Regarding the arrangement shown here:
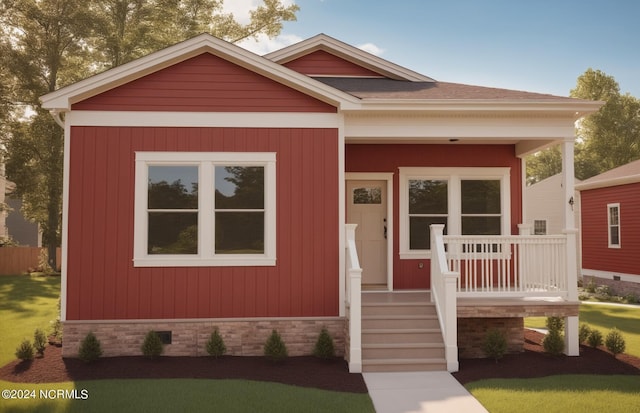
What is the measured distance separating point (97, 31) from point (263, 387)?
1007 inches

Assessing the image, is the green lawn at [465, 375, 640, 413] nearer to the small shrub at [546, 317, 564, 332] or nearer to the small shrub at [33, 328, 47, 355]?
the small shrub at [546, 317, 564, 332]

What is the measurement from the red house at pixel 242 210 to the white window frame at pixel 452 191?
182 centimetres

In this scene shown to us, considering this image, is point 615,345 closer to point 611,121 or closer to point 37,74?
point 37,74

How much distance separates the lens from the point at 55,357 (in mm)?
9477

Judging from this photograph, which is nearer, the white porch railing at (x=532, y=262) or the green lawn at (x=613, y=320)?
the white porch railing at (x=532, y=262)

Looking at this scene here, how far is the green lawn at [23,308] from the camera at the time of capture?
1212cm

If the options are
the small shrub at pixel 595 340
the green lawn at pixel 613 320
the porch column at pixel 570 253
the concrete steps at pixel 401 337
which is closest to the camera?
the concrete steps at pixel 401 337

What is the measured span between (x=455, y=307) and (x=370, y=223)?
145 inches

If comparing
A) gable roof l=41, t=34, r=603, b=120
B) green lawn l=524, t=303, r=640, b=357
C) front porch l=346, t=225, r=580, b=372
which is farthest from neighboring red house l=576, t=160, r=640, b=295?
front porch l=346, t=225, r=580, b=372

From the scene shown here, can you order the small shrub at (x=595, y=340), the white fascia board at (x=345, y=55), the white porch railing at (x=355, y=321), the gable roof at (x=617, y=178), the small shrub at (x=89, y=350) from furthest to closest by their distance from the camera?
the gable roof at (x=617, y=178), the white fascia board at (x=345, y=55), the small shrub at (x=595, y=340), the small shrub at (x=89, y=350), the white porch railing at (x=355, y=321)

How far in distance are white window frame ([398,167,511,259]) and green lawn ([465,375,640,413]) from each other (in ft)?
13.7

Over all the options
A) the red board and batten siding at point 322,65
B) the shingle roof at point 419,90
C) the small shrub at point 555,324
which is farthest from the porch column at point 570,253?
the red board and batten siding at point 322,65

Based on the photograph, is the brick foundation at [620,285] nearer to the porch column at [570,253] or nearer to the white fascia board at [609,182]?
the white fascia board at [609,182]

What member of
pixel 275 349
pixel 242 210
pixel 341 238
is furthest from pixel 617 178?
pixel 275 349
